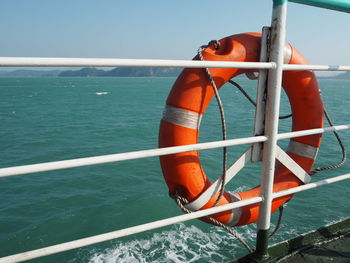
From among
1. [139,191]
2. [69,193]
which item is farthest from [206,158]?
[69,193]

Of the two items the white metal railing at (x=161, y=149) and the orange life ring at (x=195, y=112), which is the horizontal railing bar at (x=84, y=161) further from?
the orange life ring at (x=195, y=112)

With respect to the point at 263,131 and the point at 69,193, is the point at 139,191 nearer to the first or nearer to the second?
the point at 69,193

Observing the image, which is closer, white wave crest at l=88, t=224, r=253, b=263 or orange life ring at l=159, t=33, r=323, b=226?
orange life ring at l=159, t=33, r=323, b=226

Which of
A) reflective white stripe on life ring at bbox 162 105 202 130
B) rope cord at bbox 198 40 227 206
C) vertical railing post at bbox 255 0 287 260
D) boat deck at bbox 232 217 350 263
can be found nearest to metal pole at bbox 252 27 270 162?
vertical railing post at bbox 255 0 287 260

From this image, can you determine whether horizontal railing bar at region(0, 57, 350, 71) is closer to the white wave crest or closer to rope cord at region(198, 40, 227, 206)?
rope cord at region(198, 40, 227, 206)

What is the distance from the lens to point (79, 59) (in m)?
0.88

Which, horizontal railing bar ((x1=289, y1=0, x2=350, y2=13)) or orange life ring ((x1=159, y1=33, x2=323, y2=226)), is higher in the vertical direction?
horizontal railing bar ((x1=289, y1=0, x2=350, y2=13))

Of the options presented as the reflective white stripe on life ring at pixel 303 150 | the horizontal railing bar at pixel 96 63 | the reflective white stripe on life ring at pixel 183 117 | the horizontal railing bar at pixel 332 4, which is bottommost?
the reflective white stripe on life ring at pixel 303 150

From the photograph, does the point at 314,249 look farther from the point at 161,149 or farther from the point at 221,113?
the point at 161,149

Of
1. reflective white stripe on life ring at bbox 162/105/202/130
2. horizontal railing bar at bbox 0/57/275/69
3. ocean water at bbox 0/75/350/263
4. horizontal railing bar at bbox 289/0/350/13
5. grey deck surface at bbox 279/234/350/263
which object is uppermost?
horizontal railing bar at bbox 289/0/350/13

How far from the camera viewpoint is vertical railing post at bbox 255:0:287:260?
3.93ft

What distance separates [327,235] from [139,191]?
581cm

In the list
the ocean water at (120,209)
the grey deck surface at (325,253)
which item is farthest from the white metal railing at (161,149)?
the ocean water at (120,209)

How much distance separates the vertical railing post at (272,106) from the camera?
3.93 feet
